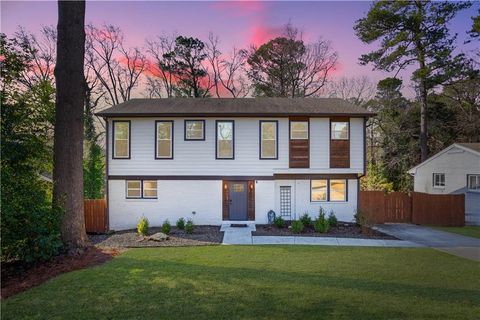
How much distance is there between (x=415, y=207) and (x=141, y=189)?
14.5 m

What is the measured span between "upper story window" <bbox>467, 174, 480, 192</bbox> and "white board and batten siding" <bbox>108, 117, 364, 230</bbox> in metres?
8.30

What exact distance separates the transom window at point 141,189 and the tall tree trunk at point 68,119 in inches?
246

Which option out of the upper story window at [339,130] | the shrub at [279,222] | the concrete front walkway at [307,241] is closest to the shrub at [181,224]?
the concrete front walkway at [307,241]

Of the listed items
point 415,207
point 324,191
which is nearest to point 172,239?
point 324,191

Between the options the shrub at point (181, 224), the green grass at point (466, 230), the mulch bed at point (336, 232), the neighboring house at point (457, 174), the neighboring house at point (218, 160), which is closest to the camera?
the mulch bed at point (336, 232)

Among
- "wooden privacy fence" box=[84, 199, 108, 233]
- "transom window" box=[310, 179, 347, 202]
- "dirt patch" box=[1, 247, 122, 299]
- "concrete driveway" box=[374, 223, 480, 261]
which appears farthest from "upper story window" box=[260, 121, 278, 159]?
"dirt patch" box=[1, 247, 122, 299]

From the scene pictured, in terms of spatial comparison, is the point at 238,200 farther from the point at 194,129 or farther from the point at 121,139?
the point at 121,139

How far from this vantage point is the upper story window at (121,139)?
16.3m

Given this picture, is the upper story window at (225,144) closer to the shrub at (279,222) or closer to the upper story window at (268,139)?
the upper story window at (268,139)

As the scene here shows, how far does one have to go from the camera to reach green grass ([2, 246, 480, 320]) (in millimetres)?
5285

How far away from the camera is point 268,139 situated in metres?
Result: 16.2

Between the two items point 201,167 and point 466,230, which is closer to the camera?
point 466,230

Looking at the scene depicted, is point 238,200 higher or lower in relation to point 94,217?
higher

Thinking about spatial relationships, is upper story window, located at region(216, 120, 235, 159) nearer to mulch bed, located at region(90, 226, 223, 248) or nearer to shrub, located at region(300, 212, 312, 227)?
mulch bed, located at region(90, 226, 223, 248)
